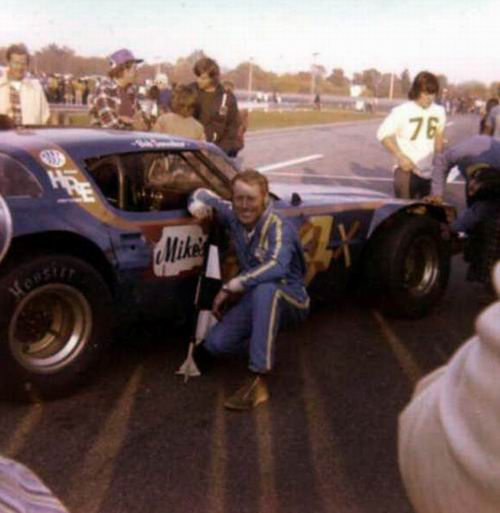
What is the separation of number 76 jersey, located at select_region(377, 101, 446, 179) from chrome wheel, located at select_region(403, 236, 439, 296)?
1102mm

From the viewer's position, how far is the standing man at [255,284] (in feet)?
12.9

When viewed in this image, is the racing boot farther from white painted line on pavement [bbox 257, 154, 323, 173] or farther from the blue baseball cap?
white painted line on pavement [bbox 257, 154, 323, 173]

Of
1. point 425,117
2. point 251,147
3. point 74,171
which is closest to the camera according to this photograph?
point 74,171

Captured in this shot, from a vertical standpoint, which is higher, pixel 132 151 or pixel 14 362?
pixel 132 151

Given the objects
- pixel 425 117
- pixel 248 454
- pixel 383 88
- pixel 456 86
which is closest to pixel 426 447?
pixel 248 454

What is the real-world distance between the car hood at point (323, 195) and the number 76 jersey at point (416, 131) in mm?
1019

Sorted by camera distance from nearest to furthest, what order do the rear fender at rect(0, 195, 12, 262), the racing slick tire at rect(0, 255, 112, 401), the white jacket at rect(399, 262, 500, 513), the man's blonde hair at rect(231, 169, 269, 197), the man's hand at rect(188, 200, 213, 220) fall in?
the white jacket at rect(399, 262, 500, 513) → the rear fender at rect(0, 195, 12, 262) → the racing slick tire at rect(0, 255, 112, 401) → the man's blonde hair at rect(231, 169, 269, 197) → the man's hand at rect(188, 200, 213, 220)

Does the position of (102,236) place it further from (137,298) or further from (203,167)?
(203,167)

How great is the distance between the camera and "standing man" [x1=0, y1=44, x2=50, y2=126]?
6.87 m

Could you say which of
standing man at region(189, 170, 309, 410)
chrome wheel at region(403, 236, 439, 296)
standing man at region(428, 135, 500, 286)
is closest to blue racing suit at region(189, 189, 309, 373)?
standing man at region(189, 170, 309, 410)

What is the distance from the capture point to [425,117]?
6.53 meters

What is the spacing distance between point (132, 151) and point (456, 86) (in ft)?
600

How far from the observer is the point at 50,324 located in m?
3.82

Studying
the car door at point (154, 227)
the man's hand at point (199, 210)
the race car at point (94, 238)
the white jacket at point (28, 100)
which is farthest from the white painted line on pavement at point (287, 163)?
the man's hand at point (199, 210)
